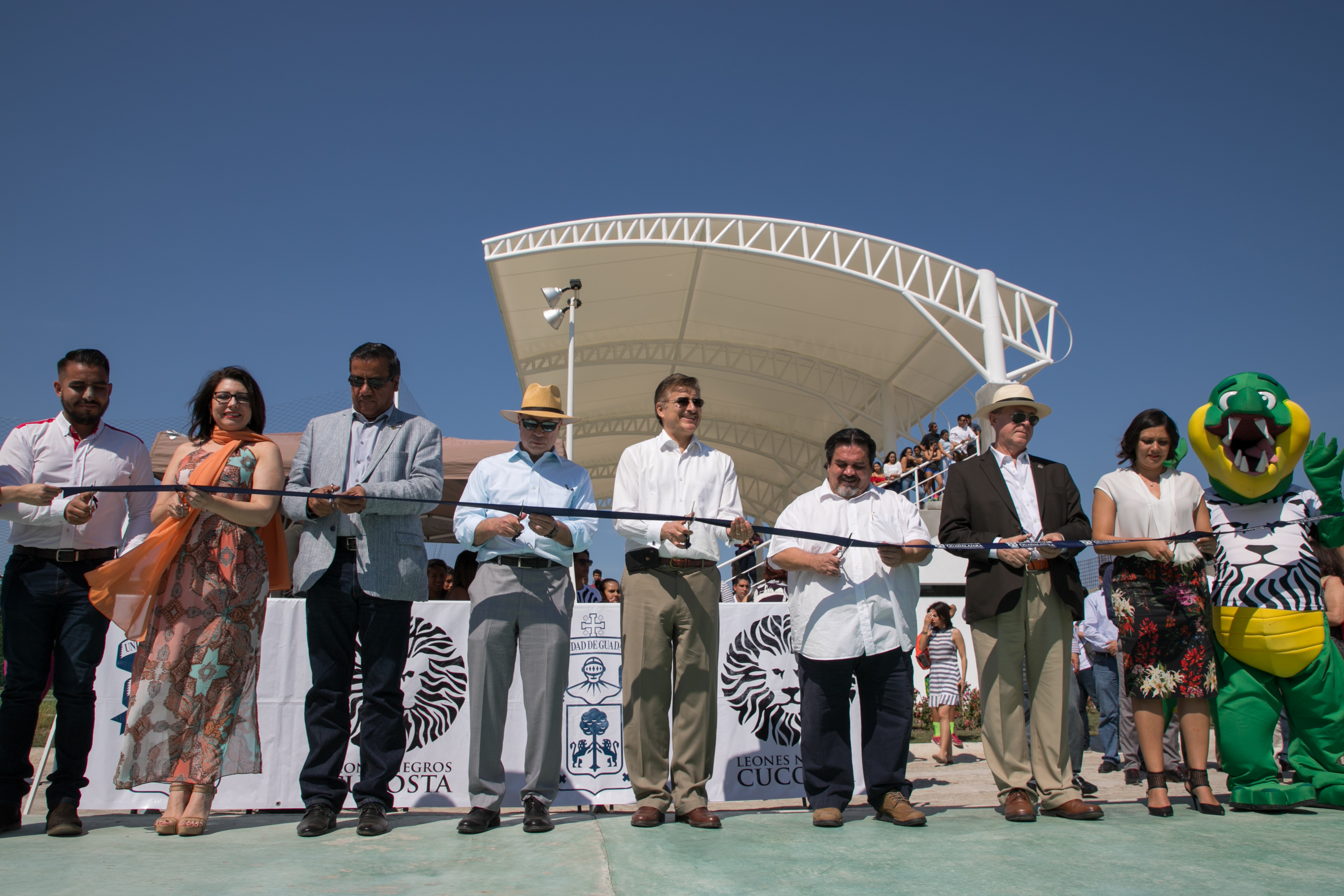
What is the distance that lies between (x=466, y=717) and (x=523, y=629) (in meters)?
1.41

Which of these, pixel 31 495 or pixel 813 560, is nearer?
pixel 31 495

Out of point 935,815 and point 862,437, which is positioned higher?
point 862,437

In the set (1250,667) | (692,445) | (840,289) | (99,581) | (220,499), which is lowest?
(1250,667)

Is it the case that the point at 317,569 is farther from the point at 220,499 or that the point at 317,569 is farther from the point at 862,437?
the point at 862,437

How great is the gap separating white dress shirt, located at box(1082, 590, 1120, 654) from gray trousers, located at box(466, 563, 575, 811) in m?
5.08

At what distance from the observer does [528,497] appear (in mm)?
3781

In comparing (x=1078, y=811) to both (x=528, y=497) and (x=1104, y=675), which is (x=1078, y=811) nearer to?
(x=528, y=497)

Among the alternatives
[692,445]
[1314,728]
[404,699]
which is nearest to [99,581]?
[404,699]

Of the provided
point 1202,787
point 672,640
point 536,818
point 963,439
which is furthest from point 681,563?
point 963,439

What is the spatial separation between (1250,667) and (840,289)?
13996 millimetres

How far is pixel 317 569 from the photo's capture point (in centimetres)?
347

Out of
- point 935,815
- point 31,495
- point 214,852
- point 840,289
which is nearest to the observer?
point 214,852

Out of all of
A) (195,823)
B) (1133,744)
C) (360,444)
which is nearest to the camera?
(195,823)

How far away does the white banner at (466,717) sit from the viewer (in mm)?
4539
